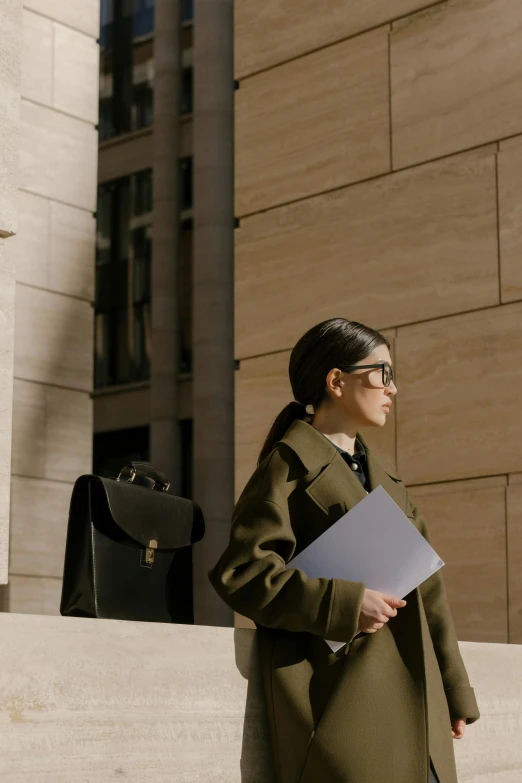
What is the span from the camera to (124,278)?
2877 cm

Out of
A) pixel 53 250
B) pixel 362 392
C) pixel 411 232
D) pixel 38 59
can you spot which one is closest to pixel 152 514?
pixel 362 392

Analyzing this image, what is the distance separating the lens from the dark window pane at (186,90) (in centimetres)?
2794

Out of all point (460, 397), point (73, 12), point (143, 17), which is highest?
point (143, 17)

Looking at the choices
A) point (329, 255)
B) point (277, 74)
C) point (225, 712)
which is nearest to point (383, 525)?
point (225, 712)

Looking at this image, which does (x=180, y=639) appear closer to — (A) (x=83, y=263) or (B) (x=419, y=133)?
(B) (x=419, y=133)

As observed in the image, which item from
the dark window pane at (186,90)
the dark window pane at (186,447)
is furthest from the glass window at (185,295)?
the dark window pane at (186,90)

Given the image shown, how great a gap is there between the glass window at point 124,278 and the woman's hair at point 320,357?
2437 centimetres

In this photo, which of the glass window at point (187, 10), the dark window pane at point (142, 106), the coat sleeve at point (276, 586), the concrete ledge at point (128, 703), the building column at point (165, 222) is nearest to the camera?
the concrete ledge at point (128, 703)

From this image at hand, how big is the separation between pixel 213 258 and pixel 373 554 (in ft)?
71.8

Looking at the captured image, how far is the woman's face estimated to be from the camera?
3701 millimetres

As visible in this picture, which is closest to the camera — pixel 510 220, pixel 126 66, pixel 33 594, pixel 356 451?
pixel 356 451

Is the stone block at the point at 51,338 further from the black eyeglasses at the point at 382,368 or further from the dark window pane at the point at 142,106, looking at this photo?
the dark window pane at the point at 142,106

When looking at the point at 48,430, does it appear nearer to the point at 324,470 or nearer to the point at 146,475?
the point at 146,475

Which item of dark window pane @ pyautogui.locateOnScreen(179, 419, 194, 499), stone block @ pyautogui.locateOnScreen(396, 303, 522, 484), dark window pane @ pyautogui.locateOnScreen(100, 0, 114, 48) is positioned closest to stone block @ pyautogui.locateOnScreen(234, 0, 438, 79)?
stone block @ pyautogui.locateOnScreen(396, 303, 522, 484)
